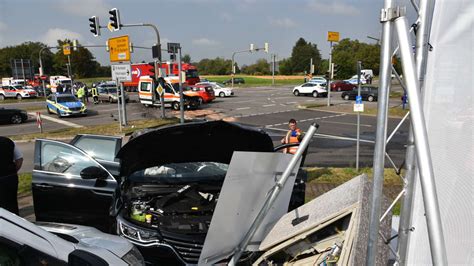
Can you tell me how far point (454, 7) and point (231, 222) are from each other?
1847 mm

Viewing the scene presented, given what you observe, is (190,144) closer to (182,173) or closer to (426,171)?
(182,173)

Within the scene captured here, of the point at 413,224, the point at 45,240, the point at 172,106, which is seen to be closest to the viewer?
the point at 413,224

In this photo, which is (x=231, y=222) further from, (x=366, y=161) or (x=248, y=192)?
(x=366, y=161)

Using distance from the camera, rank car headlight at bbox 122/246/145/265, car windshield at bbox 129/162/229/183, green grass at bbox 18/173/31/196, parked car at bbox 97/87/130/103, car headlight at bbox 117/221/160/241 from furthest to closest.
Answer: parked car at bbox 97/87/130/103
green grass at bbox 18/173/31/196
car windshield at bbox 129/162/229/183
car headlight at bbox 117/221/160/241
car headlight at bbox 122/246/145/265

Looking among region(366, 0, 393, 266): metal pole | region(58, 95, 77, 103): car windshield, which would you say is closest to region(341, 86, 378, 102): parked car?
region(58, 95, 77, 103): car windshield

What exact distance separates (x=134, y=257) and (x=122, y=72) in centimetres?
1424

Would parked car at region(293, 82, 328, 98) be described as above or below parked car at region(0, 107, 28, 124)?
above

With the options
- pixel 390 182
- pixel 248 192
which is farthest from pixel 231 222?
pixel 390 182

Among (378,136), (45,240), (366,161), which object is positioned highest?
(378,136)

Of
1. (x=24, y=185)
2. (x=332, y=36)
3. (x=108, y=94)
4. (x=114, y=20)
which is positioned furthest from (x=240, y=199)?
(x=108, y=94)

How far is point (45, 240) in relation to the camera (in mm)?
2699

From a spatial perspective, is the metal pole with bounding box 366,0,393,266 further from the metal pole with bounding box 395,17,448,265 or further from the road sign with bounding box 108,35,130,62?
the road sign with bounding box 108,35,130,62

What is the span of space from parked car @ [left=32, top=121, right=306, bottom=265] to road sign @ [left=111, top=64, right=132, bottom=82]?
11276mm

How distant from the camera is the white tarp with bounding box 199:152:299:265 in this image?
89.8 inches
